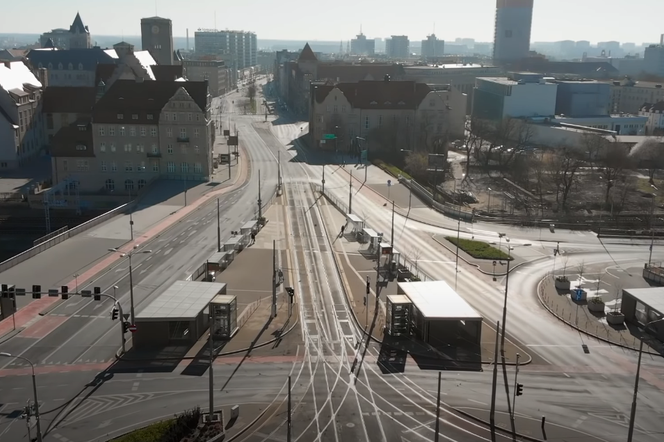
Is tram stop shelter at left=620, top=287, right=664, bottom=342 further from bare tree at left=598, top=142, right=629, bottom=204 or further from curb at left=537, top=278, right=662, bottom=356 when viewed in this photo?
bare tree at left=598, top=142, right=629, bottom=204

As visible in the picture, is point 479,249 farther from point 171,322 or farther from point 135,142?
point 135,142

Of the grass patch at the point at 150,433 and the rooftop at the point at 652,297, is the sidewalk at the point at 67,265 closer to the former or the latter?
the grass patch at the point at 150,433

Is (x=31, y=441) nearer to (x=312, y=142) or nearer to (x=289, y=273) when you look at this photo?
(x=289, y=273)

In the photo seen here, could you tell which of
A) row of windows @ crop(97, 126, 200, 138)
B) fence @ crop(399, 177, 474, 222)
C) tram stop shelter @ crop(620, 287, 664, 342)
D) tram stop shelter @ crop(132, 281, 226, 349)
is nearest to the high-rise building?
row of windows @ crop(97, 126, 200, 138)

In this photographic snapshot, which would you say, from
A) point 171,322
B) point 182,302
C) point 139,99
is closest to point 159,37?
point 139,99

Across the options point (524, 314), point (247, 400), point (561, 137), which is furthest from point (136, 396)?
point (561, 137)

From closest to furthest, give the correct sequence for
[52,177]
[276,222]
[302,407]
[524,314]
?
[302,407], [524,314], [276,222], [52,177]

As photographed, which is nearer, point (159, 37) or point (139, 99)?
point (139, 99)
